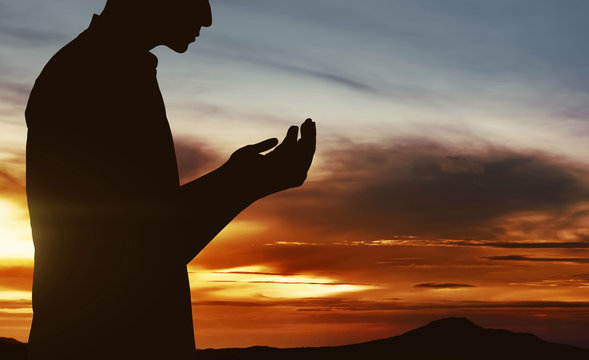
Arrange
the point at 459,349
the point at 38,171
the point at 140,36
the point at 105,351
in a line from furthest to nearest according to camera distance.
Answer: the point at 459,349, the point at 140,36, the point at 38,171, the point at 105,351

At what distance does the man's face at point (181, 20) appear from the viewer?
15.4 ft

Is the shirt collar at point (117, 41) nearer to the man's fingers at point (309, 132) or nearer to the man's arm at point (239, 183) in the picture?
the man's arm at point (239, 183)

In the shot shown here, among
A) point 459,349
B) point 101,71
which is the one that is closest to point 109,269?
point 101,71

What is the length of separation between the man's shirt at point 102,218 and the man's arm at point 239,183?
156 mm

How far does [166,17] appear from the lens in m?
4.69

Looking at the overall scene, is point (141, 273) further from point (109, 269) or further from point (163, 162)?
point (163, 162)

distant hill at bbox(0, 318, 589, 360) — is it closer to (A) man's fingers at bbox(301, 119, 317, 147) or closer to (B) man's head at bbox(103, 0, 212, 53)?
(A) man's fingers at bbox(301, 119, 317, 147)

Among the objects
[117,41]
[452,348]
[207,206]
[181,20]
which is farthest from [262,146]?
[452,348]

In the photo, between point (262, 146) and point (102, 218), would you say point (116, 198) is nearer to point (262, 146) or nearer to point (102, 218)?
point (102, 218)

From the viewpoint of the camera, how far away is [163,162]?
4406 mm

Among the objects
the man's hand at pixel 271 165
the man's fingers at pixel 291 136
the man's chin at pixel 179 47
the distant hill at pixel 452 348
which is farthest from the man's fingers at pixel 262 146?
the distant hill at pixel 452 348

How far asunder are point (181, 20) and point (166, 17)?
0.32 feet

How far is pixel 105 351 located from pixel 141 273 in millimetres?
447

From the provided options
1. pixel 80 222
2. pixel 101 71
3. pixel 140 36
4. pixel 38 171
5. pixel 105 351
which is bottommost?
pixel 105 351
